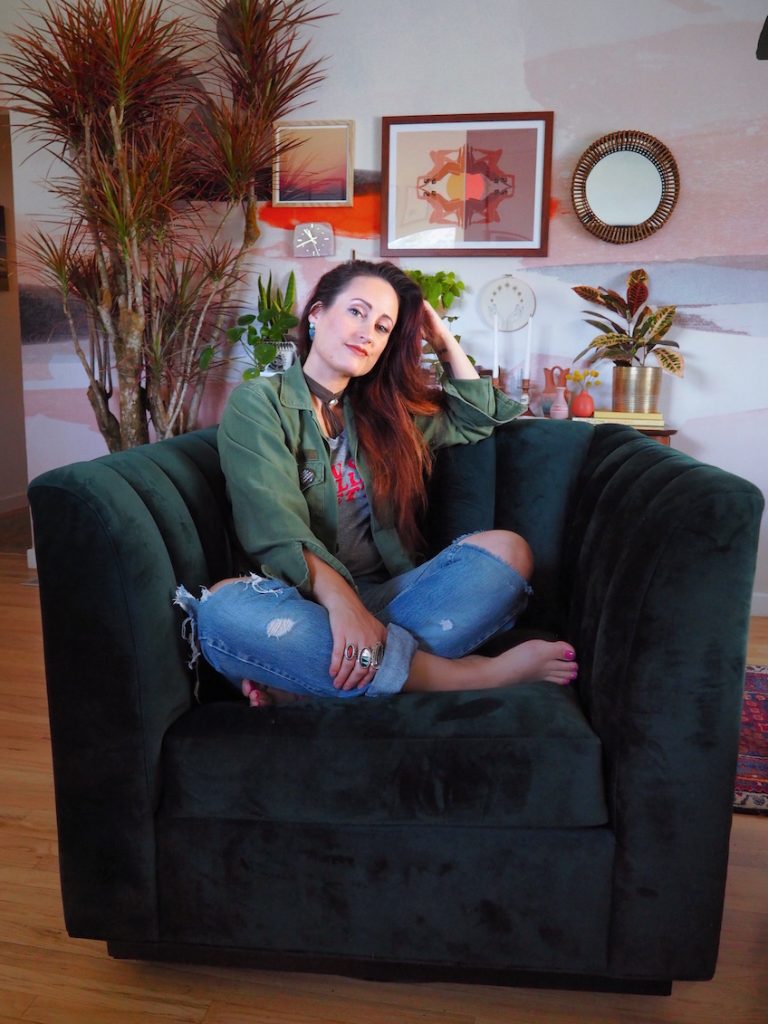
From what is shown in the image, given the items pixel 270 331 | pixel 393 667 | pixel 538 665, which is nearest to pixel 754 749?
pixel 538 665

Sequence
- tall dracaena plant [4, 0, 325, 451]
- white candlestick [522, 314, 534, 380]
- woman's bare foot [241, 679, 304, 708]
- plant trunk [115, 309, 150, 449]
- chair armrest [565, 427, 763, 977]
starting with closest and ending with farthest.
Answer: chair armrest [565, 427, 763, 977] → woman's bare foot [241, 679, 304, 708] → tall dracaena plant [4, 0, 325, 451] → white candlestick [522, 314, 534, 380] → plant trunk [115, 309, 150, 449]

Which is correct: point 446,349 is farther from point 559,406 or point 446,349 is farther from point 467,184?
point 467,184

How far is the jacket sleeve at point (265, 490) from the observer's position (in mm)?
1554

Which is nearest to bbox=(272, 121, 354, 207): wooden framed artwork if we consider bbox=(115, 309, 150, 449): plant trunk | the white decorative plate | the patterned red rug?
the white decorative plate

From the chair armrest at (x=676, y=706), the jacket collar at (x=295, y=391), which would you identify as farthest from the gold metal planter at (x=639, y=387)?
the chair armrest at (x=676, y=706)

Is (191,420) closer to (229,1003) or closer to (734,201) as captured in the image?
(734,201)

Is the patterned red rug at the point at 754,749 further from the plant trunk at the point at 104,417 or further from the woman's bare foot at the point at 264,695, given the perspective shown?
the plant trunk at the point at 104,417

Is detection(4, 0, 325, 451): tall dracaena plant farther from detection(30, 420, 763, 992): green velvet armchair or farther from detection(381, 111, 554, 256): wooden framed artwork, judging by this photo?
detection(30, 420, 763, 992): green velvet armchair

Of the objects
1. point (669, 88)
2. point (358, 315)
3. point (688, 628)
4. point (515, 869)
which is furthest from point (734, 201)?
point (515, 869)

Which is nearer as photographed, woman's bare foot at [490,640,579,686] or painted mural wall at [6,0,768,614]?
woman's bare foot at [490,640,579,686]

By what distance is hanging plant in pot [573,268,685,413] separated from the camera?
129 inches

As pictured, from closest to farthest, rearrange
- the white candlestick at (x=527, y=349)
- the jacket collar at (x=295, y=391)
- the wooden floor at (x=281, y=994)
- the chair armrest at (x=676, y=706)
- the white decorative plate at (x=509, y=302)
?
the chair armrest at (x=676, y=706) < the wooden floor at (x=281, y=994) < the jacket collar at (x=295, y=391) < the white candlestick at (x=527, y=349) < the white decorative plate at (x=509, y=302)

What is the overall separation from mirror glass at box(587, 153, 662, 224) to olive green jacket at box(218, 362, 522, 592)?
1.76 metres

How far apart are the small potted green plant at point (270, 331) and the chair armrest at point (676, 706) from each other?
241 centimetres
